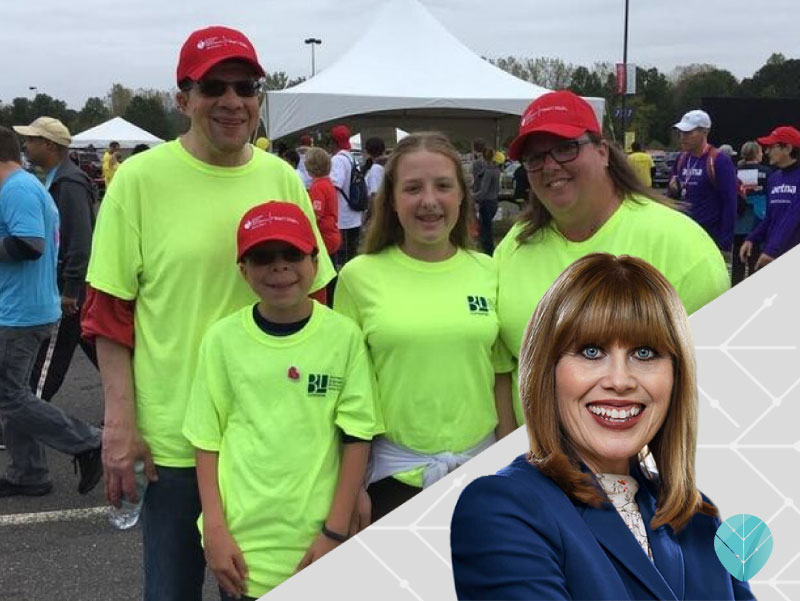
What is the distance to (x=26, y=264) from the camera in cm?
407

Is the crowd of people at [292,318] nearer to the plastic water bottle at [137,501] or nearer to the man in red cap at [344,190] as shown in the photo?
the plastic water bottle at [137,501]

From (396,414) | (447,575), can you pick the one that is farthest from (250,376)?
(447,575)

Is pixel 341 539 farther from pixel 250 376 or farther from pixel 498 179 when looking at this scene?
pixel 498 179

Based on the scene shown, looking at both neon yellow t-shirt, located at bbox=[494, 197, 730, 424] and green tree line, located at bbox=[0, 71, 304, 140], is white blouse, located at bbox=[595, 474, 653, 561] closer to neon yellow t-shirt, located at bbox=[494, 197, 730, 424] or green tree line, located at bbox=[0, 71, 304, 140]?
neon yellow t-shirt, located at bbox=[494, 197, 730, 424]

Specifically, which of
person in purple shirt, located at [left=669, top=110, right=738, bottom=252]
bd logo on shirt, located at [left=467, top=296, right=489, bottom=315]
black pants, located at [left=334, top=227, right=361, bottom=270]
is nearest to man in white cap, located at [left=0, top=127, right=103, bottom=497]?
bd logo on shirt, located at [left=467, top=296, right=489, bottom=315]

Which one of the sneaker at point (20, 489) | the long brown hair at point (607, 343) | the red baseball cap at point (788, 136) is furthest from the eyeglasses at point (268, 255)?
the red baseball cap at point (788, 136)

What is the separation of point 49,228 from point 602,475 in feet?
12.6

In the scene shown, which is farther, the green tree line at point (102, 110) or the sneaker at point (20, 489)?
the green tree line at point (102, 110)

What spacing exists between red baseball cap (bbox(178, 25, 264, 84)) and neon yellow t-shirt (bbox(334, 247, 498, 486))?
620mm

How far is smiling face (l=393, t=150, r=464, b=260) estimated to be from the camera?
199 centimetres

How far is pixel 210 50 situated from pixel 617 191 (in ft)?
3.36

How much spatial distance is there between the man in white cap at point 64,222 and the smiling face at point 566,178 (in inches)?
139

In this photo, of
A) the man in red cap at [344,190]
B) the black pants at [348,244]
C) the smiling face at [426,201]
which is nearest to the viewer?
the smiling face at [426,201]

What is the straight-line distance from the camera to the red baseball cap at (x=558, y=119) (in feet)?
5.69
